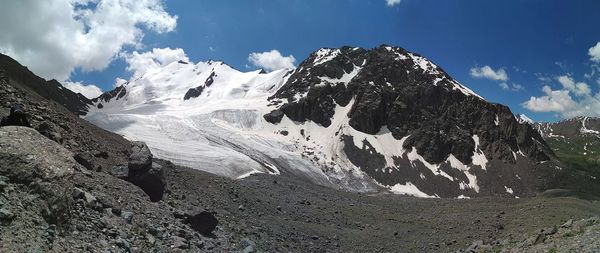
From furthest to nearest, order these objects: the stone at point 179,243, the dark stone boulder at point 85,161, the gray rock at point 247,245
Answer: the gray rock at point 247,245, the dark stone boulder at point 85,161, the stone at point 179,243

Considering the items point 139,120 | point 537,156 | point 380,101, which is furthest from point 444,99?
point 139,120

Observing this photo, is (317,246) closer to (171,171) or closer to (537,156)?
(171,171)

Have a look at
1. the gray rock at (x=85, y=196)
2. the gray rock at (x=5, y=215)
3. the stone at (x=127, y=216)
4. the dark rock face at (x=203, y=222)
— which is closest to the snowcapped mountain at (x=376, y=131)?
the dark rock face at (x=203, y=222)

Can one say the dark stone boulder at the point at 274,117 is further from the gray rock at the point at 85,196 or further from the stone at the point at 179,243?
the gray rock at the point at 85,196

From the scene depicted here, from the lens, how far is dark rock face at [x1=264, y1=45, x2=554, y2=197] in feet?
480

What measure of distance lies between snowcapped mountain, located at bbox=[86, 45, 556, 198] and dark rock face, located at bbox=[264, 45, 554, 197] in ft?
1.20

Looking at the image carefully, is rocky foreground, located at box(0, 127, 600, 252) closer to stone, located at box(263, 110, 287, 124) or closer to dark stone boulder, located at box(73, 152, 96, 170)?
dark stone boulder, located at box(73, 152, 96, 170)

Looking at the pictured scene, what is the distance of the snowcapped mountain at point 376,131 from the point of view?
359 ft

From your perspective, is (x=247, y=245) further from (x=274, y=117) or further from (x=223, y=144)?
(x=274, y=117)

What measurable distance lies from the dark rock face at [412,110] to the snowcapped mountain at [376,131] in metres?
0.37

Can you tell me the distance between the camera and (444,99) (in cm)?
16175

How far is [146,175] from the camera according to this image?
2733 cm

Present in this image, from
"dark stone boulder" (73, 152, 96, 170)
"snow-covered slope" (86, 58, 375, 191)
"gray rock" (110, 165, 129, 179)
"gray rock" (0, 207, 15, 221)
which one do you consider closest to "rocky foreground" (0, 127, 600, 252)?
"gray rock" (0, 207, 15, 221)

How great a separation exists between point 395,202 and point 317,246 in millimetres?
27739
